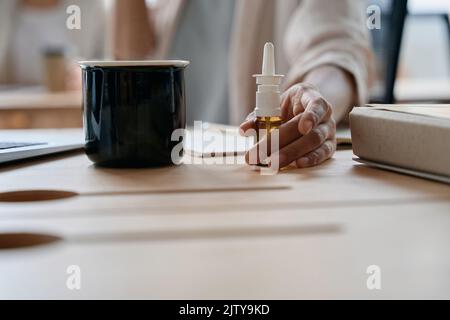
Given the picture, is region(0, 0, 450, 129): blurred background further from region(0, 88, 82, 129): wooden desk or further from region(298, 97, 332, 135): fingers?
region(298, 97, 332, 135): fingers

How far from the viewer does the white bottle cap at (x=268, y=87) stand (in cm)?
63

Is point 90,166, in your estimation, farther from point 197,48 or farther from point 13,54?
point 13,54

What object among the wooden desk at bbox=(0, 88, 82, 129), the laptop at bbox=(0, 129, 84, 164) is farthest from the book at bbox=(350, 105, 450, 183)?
the wooden desk at bbox=(0, 88, 82, 129)

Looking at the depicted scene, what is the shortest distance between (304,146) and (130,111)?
0.57ft

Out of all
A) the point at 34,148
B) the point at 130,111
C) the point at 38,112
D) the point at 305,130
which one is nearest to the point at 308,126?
the point at 305,130

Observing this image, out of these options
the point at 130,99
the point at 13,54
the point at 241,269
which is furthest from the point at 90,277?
the point at 13,54

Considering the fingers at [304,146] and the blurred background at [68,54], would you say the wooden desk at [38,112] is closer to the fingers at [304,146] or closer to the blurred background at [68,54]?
the blurred background at [68,54]

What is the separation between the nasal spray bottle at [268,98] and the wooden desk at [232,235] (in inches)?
2.6

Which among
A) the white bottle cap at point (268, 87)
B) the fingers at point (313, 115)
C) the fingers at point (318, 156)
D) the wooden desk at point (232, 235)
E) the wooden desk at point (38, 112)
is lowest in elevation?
the wooden desk at point (38, 112)

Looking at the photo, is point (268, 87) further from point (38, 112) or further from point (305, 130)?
point (38, 112)

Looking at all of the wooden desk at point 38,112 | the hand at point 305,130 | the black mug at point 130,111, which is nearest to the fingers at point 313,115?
the hand at point 305,130

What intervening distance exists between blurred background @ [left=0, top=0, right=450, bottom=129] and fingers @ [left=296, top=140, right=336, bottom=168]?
69.9 inches

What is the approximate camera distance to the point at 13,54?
3.03 meters

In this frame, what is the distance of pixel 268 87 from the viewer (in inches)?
24.8
